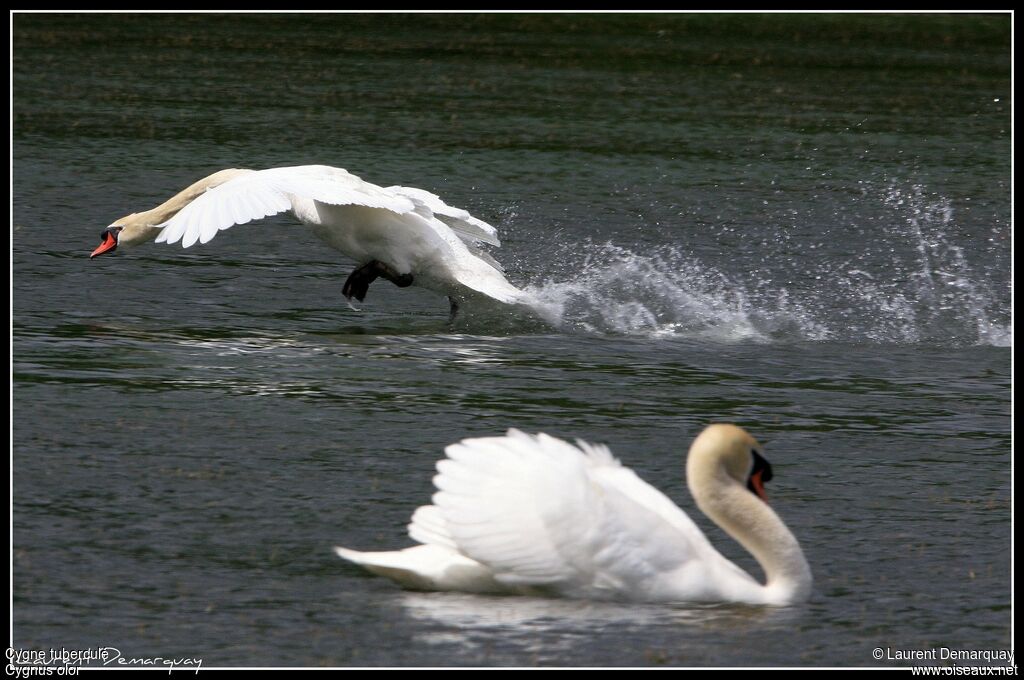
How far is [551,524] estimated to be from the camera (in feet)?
19.6

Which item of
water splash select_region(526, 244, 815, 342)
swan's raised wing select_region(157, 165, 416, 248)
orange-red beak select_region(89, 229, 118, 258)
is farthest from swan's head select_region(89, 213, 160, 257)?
water splash select_region(526, 244, 815, 342)

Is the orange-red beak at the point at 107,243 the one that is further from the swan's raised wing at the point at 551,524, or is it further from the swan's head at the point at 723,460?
the swan's head at the point at 723,460

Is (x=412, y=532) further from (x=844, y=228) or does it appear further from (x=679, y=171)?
(x=679, y=171)

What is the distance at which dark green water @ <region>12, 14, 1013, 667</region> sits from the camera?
5.98m

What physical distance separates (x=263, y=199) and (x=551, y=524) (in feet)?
14.6

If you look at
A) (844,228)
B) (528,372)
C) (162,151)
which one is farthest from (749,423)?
(162,151)

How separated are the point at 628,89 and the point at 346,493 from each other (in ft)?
42.4

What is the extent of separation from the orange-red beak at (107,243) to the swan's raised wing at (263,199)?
3.17 feet

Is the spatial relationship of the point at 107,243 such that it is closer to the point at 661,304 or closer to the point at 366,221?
the point at 366,221

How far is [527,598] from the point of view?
6113 millimetres

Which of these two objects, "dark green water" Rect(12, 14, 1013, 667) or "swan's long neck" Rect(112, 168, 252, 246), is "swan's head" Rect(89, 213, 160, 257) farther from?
"dark green water" Rect(12, 14, 1013, 667)

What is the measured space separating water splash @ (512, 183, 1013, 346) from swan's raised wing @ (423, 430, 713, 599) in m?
4.27

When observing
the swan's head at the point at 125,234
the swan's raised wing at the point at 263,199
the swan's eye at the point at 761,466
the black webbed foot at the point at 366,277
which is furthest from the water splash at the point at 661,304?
the swan's eye at the point at 761,466

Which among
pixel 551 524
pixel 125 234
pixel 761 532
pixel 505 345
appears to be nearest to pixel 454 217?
pixel 505 345
